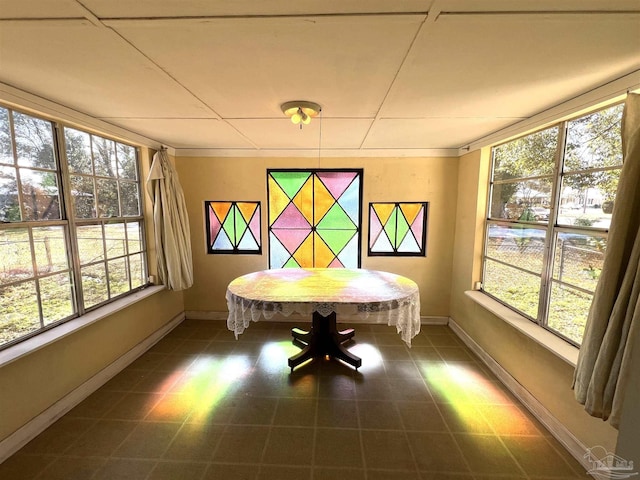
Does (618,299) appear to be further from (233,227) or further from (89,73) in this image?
(233,227)

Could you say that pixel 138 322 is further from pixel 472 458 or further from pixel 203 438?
pixel 472 458

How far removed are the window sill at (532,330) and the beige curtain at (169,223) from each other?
124 inches

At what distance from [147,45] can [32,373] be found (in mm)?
2070

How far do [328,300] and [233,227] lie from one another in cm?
187

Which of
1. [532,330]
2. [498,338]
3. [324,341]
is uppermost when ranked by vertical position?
[532,330]

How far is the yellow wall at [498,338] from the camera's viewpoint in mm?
1584

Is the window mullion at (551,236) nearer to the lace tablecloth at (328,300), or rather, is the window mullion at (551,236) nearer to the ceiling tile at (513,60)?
the ceiling tile at (513,60)

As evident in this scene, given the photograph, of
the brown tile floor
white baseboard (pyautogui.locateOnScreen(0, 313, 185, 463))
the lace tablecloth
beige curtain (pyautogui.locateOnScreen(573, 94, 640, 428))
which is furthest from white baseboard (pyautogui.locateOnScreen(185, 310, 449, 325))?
beige curtain (pyautogui.locateOnScreen(573, 94, 640, 428))

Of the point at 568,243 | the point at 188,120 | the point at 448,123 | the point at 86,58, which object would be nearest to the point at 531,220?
the point at 568,243

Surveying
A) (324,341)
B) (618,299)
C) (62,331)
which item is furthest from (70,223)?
(618,299)

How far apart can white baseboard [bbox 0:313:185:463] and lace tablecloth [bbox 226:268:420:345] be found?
3.68 ft

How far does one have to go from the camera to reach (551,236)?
6.31 ft

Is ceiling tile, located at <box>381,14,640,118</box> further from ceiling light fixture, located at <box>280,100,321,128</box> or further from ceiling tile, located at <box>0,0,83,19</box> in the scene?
ceiling tile, located at <box>0,0,83,19</box>

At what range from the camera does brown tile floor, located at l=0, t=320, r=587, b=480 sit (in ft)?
4.89
